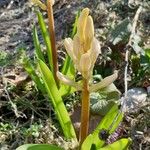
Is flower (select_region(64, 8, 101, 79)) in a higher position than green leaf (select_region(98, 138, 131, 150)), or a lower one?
higher

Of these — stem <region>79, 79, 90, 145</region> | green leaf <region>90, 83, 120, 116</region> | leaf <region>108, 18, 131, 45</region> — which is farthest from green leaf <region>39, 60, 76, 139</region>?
leaf <region>108, 18, 131, 45</region>

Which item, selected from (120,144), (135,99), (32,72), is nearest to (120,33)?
(135,99)

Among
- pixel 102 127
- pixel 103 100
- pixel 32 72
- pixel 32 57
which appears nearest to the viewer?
pixel 102 127

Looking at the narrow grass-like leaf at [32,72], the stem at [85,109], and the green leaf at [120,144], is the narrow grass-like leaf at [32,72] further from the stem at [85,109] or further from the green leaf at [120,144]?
the green leaf at [120,144]

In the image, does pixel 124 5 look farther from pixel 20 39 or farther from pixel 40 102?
pixel 40 102

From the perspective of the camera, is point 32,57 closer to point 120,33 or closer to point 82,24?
point 120,33

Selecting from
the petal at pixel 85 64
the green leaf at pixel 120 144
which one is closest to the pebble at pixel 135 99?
the green leaf at pixel 120 144

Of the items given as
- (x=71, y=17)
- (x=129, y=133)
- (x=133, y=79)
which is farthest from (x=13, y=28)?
(x=129, y=133)

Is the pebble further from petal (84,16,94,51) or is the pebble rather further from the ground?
petal (84,16,94,51)
